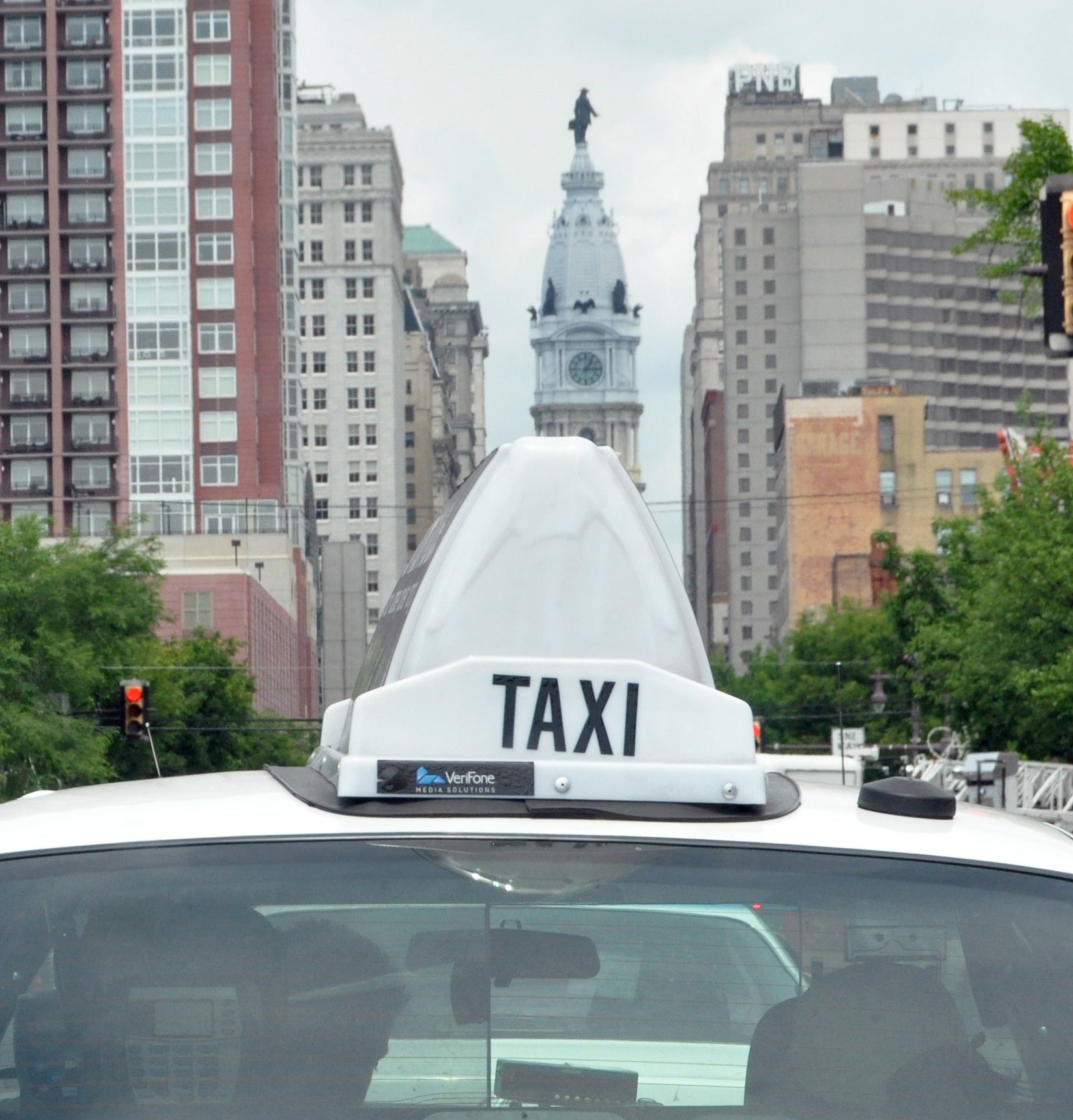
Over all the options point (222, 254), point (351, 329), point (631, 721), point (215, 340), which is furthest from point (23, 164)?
point (631, 721)

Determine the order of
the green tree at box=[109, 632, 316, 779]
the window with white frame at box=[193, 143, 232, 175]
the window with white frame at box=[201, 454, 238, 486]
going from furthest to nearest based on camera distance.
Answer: the window with white frame at box=[193, 143, 232, 175] < the window with white frame at box=[201, 454, 238, 486] < the green tree at box=[109, 632, 316, 779]

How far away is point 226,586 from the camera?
91.3 metres

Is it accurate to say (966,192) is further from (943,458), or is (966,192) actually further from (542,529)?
(943,458)

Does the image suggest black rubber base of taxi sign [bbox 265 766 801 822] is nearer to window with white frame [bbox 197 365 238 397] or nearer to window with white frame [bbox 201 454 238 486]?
window with white frame [bbox 201 454 238 486]

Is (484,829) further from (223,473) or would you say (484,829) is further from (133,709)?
(223,473)

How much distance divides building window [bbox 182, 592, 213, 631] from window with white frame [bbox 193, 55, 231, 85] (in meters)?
29.0

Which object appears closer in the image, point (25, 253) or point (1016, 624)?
point (1016, 624)

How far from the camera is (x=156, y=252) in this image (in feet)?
338

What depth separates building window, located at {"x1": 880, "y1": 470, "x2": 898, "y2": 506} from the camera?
12950 cm

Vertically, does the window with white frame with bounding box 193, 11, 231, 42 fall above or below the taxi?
above

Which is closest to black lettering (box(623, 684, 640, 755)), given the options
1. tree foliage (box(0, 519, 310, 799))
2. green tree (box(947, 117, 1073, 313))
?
green tree (box(947, 117, 1073, 313))

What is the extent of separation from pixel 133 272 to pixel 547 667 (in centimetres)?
10361

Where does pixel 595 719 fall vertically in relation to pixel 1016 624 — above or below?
above

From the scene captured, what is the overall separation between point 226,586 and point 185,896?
89742 mm
